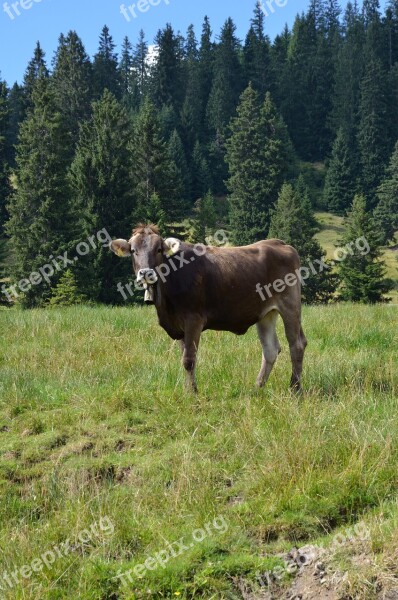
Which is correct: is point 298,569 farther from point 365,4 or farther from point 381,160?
point 365,4

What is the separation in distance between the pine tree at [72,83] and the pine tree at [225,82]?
87.0 ft

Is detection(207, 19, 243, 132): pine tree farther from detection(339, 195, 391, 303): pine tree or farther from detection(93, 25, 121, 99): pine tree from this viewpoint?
detection(339, 195, 391, 303): pine tree

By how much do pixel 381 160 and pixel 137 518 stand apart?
342ft

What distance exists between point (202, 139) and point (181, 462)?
111 meters

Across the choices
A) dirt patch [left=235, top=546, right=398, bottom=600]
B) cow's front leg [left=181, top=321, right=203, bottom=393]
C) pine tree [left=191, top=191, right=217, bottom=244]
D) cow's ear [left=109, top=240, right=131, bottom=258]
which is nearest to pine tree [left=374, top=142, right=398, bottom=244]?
pine tree [left=191, top=191, right=217, bottom=244]

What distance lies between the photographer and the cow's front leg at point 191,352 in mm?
8008

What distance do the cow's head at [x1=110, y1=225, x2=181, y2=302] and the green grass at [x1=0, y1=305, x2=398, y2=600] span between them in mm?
1499

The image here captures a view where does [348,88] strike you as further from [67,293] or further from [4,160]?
[67,293]

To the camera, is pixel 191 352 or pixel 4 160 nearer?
pixel 191 352

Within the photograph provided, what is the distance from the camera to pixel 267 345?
348 inches

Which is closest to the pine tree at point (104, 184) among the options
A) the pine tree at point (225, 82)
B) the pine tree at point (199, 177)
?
the pine tree at point (199, 177)

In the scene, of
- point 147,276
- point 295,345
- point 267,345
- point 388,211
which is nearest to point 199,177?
point 388,211

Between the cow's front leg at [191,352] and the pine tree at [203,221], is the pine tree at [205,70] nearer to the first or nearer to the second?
the pine tree at [203,221]

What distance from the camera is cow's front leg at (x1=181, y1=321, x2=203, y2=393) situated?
8.01 meters
